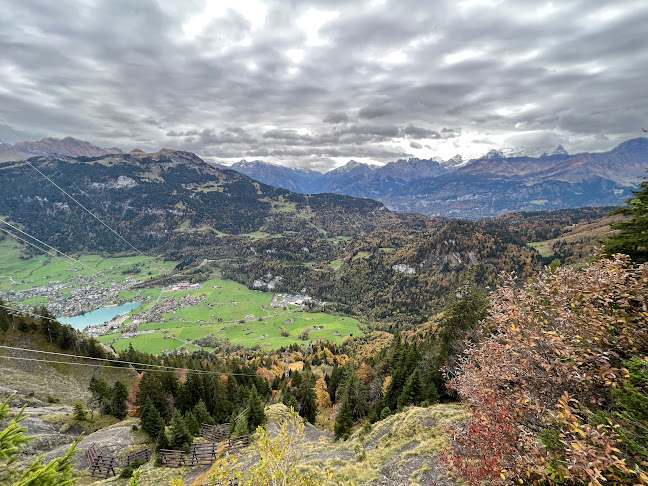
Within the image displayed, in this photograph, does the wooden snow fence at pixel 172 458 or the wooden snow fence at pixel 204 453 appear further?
the wooden snow fence at pixel 172 458

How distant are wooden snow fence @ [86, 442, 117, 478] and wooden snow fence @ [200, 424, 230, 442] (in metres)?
10.5

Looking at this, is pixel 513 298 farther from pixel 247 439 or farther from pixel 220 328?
pixel 220 328

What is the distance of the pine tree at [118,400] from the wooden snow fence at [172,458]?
20.6 metres

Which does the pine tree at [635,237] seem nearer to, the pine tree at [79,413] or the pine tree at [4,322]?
the pine tree at [79,413]

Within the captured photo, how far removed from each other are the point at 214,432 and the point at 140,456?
350 inches

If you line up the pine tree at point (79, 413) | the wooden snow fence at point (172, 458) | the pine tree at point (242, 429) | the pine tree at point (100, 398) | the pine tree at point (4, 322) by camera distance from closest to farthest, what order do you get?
1. the wooden snow fence at point (172, 458)
2. the pine tree at point (242, 429)
3. the pine tree at point (79, 413)
4. the pine tree at point (100, 398)
5. the pine tree at point (4, 322)

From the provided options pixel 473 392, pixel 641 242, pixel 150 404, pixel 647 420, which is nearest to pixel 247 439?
pixel 150 404

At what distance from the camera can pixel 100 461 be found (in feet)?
105

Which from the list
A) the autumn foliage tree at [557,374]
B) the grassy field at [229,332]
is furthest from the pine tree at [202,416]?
the grassy field at [229,332]

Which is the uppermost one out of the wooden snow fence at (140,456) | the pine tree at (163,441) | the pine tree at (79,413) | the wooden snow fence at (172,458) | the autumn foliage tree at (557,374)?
the autumn foliage tree at (557,374)

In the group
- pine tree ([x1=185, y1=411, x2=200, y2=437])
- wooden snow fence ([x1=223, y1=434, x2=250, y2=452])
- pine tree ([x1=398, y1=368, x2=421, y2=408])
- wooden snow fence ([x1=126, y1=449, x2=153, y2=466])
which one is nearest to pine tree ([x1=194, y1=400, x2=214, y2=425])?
pine tree ([x1=185, y1=411, x2=200, y2=437])

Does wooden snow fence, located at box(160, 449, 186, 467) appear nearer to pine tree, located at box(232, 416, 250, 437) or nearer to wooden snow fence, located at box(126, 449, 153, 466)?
wooden snow fence, located at box(126, 449, 153, 466)

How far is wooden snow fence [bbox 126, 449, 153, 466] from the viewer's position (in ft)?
111

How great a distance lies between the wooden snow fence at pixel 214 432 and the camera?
1508 inches
